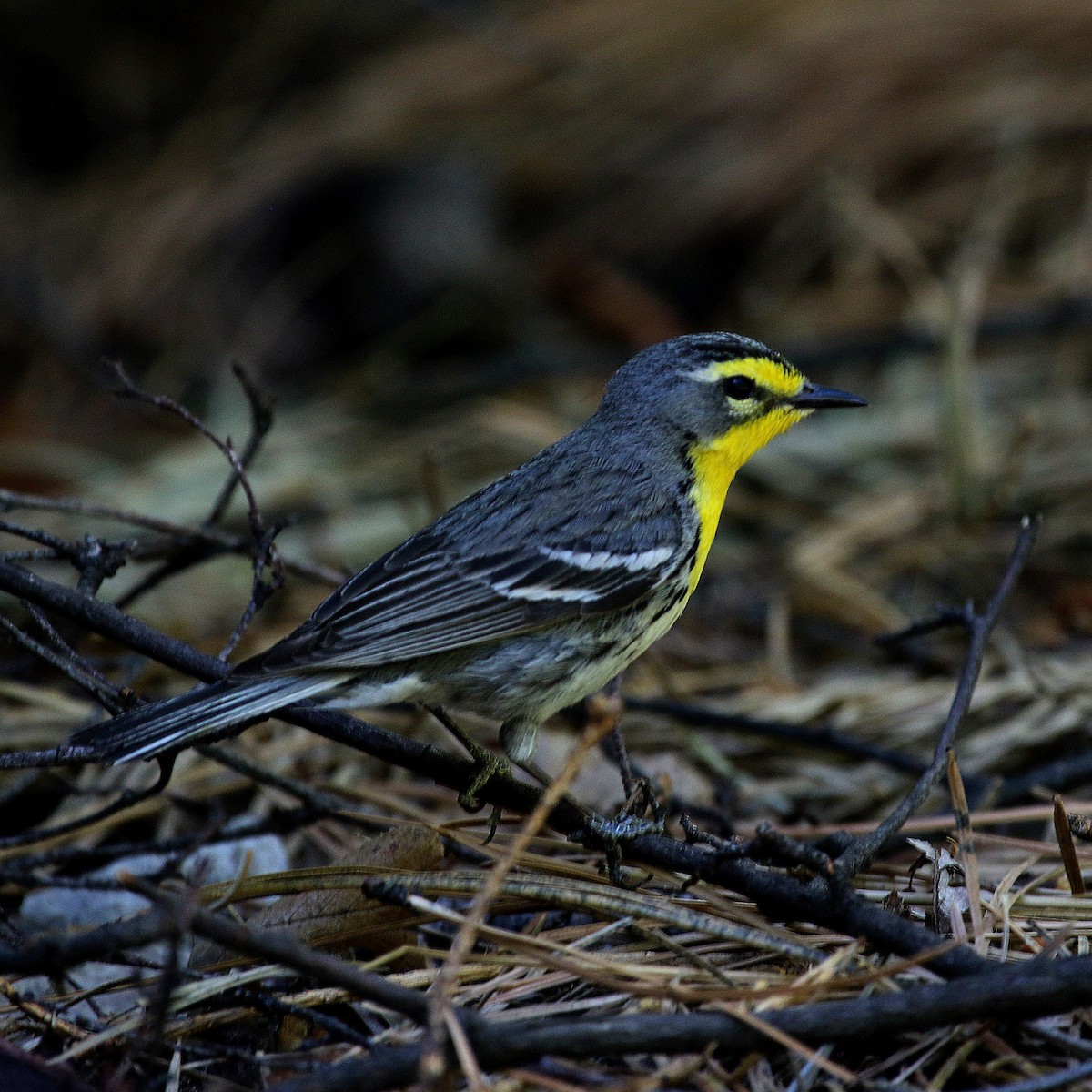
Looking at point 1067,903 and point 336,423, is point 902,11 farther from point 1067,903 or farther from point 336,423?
point 1067,903

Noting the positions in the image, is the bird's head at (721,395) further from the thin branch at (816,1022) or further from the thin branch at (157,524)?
the thin branch at (816,1022)

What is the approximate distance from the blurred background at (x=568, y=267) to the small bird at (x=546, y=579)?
1071mm

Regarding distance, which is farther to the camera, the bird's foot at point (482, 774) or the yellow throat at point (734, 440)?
the yellow throat at point (734, 440)

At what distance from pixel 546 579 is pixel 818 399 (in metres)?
1.12

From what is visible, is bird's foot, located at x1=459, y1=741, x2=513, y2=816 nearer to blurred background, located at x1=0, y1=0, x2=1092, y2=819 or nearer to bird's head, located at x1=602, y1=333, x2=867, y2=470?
bird's head, located at x1=602, y1=333, x2=867, y2=470

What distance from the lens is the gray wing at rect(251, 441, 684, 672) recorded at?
2943 mm

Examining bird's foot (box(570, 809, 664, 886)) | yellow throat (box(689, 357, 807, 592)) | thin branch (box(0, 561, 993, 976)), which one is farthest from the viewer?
yellow throat (box(689, 357, 807, 592))

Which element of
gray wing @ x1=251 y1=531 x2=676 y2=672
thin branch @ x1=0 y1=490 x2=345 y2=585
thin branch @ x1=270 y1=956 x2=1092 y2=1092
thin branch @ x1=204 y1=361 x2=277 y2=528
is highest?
thin branch @ x1=204 y1=361 x2=277 y2=528

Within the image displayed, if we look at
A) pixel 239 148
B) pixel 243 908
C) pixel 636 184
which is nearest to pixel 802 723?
pixel 243 908

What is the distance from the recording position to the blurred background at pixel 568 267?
504 cm

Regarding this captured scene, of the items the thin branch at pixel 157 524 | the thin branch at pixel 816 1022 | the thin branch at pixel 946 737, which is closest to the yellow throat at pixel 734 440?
the thin branch at pixel 946 737

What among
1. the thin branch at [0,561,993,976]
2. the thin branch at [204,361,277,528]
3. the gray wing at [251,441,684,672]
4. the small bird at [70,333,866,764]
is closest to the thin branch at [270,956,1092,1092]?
the thin branch at [0,561,993,976]

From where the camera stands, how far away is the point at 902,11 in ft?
24.1

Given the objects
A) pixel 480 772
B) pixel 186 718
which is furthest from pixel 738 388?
pixel 186 718
